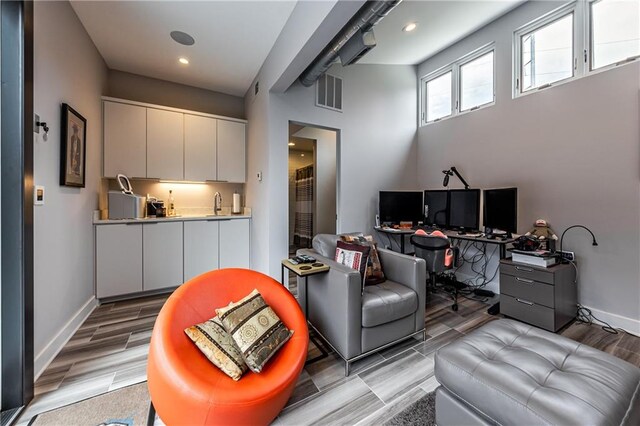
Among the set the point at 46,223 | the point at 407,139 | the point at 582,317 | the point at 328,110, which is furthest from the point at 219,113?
the point at 582,317

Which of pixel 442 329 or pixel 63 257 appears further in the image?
pixel 442 329

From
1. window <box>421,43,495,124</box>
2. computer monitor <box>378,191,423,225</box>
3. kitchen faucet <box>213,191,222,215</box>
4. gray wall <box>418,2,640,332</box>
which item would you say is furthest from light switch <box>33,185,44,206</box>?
window <box>421,43,495,124</box>

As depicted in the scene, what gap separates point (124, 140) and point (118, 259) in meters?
1.45

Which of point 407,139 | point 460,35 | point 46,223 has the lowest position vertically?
point 46,223

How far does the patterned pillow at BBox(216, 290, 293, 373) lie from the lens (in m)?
1.37

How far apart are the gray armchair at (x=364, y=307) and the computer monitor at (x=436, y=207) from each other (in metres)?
1.64

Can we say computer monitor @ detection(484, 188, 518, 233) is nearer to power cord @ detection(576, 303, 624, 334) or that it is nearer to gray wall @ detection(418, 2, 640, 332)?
gray wall @ detection(418, 2, 640, 332)

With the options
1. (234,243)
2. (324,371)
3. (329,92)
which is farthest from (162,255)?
(329,92)

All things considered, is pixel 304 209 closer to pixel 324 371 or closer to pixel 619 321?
pixel 324 371

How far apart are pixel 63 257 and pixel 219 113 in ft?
9.15

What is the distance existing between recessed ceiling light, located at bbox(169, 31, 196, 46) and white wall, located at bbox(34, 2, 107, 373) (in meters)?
0.80

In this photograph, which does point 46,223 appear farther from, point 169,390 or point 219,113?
point 219,113

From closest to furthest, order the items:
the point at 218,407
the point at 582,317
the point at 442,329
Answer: the point at 218,407 < the point at 442,329 < the point at 582,317

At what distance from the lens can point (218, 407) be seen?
3.74 ft
